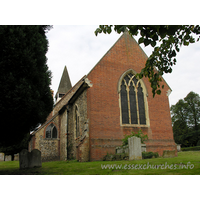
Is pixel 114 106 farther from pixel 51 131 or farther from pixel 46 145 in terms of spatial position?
pixel 46 145

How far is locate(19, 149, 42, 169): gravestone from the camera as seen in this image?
10663 mm

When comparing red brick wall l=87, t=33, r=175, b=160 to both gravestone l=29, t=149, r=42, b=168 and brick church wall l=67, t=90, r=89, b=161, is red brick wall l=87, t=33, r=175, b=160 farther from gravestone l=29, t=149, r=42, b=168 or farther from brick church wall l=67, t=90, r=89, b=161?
gravestone l=29, t=149, r=42, b=168

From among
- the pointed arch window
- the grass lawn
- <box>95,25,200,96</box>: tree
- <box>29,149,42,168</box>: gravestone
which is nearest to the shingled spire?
the pointed arch window

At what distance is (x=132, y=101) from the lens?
17.1 metres

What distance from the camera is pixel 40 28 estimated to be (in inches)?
379

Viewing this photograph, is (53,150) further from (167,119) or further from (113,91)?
(167,119)

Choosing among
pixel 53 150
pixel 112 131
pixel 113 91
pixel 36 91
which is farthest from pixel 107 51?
pixel 53 150

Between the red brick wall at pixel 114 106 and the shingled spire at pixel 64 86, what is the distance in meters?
28.5

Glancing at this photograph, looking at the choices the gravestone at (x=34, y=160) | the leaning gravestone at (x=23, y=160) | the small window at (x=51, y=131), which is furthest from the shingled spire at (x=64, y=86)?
the leaning gravestone at (x=23, y=160)

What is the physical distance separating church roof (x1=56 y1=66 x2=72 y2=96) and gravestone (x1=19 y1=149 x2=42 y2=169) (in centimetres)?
3406

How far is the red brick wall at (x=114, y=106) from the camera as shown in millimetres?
14969

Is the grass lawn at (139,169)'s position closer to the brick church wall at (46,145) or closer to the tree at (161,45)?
the tree at (161,45)

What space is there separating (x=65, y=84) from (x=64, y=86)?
2.07 ft

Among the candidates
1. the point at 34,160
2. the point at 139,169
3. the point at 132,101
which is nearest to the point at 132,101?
the point at 132,101
